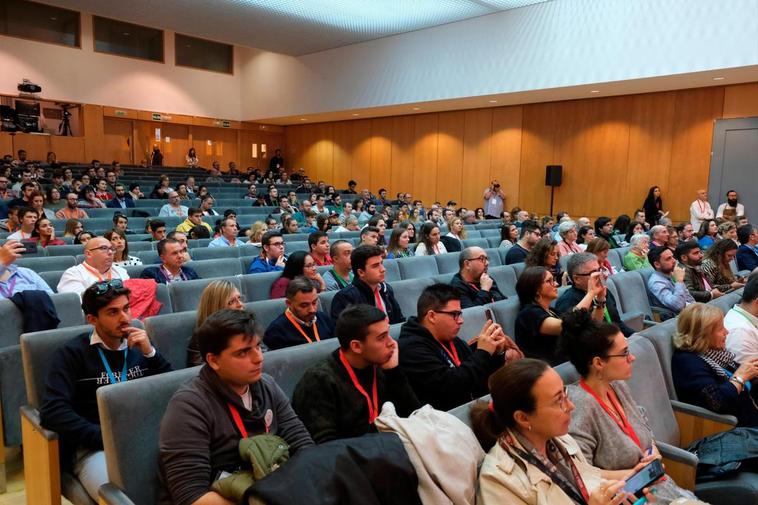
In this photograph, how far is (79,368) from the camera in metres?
2.12

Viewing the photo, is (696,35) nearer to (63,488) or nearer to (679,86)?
(679,86)

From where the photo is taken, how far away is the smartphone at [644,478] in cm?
183

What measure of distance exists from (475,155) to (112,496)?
552 inches

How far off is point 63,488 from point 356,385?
3.91 ft

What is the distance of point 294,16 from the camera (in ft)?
42.1

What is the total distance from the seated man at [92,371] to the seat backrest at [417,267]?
10.2ft

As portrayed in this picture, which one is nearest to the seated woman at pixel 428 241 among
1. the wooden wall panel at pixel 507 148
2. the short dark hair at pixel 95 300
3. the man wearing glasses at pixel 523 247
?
the man wearing glasses at pixel 523 247

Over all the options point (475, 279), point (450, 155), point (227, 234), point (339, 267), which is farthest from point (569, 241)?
point (450, 155)

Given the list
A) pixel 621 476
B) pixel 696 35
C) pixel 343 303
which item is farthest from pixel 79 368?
pixel 696 35

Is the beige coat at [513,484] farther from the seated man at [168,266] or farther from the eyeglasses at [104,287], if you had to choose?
the seated man at [168,266]

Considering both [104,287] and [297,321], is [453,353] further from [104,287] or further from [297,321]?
[104,287]

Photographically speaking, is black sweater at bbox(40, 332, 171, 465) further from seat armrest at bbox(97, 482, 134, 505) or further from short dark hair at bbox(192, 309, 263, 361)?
short dark hair at bbox(192, 309, 263, 361)

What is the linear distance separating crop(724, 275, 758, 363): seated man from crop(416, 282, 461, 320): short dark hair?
164cm

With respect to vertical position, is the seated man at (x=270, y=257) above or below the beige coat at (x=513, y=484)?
above
